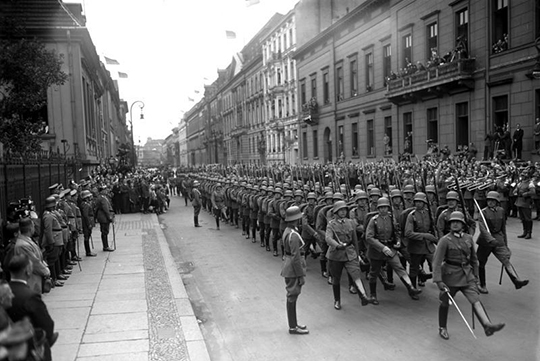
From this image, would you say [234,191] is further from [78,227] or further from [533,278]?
[533,278]

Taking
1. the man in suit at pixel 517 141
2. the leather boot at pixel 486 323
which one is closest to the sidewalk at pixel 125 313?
the leather boot at pixel 486 323

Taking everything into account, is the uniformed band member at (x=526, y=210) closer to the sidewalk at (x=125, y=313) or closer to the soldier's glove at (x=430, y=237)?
the soldier's glove at (x=430, y=237)

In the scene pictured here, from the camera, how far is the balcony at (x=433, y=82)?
23.5 metres

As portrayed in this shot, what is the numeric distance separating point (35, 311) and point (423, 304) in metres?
6.07

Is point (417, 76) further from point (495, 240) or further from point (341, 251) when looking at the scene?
point (341, 251)

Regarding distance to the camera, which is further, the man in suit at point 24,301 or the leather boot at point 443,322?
the leather boot at point 443,322

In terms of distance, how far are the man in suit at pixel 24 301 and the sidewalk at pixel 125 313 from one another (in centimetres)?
177

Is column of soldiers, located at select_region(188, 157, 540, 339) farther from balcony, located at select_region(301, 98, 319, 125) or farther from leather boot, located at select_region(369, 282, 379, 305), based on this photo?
balcony, located at select_region(301, 98, 319, 125)

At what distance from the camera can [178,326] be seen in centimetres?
742

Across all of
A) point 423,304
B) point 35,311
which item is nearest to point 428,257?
point 423,304

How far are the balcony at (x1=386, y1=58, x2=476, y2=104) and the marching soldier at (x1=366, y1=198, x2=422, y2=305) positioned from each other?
56.2 ft

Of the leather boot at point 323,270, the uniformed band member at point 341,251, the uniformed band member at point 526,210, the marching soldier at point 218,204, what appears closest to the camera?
the uniformed band member at point 341,251

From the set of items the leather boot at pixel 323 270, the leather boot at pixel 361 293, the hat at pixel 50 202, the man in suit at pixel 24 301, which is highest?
the hat at pixel 50 202

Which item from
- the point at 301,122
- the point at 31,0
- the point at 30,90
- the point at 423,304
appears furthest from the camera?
the point at 301,122
